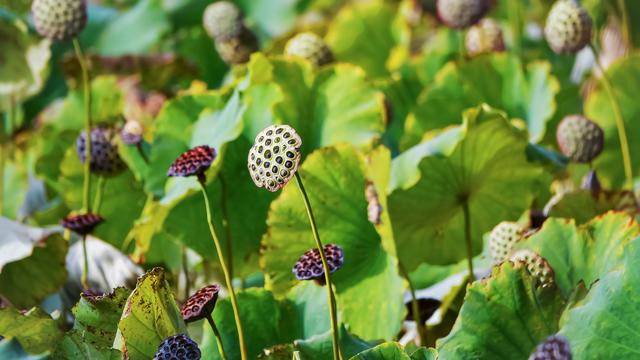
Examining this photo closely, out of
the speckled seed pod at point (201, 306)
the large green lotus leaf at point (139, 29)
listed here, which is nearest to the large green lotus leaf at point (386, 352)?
the speckled seed pod at point (201, 306)

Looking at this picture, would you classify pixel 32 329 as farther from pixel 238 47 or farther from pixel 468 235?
pixel 238 47

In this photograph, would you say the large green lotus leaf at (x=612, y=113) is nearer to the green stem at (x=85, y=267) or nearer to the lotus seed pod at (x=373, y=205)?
the lotus seed pod at (x=373, y=205)

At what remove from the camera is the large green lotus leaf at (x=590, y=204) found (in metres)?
1.44

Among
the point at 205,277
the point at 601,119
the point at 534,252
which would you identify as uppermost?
the point at 534,252

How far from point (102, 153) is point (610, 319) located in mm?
876

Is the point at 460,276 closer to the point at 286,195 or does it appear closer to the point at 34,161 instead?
the point at 286,195

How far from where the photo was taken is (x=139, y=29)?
2.60 metres

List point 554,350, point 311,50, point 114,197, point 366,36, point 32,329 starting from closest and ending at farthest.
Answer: point 554,350 → point 32,329 → point 114,197 → point 311,50 → point 366,36

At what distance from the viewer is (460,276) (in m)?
1.53

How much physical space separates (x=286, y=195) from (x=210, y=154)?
0.23 meters

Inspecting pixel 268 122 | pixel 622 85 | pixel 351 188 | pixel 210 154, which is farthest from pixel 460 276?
pixel 622 85

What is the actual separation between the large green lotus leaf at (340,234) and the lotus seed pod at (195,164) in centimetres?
21

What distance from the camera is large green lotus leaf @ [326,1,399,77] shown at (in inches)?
92.2

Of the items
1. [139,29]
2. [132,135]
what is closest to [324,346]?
[132,135]
